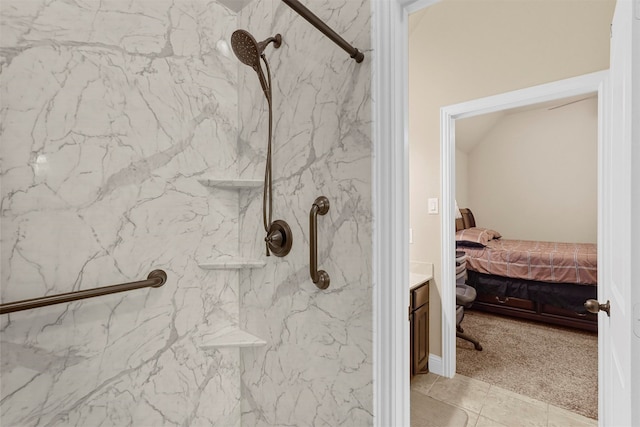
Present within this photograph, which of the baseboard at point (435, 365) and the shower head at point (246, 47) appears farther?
the baseboard at point (435, 365)

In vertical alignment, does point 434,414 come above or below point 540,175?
below

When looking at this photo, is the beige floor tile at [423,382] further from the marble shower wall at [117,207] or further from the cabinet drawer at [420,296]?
the marble shower wall at [117,207]

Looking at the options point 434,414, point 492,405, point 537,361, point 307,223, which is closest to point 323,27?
point 307,223

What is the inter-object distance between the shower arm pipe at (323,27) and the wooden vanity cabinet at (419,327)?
172 cm

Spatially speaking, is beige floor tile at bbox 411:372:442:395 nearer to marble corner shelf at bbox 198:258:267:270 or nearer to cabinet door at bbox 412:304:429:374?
cabinet door at bbox 412:304:429:374

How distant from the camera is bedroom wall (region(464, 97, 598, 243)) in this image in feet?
15.5

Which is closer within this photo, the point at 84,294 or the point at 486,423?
the point at 84,294

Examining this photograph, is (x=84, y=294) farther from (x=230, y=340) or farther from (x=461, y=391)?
(x=461, y=391)

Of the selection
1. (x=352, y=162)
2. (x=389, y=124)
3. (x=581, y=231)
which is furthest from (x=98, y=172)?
(x=581, y=231)

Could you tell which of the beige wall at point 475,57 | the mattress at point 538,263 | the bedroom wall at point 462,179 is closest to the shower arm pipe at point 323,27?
the beige wall at point 475,57

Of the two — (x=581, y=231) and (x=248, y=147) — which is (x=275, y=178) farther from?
(x=581, y=231)

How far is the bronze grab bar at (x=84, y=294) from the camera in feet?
2.56

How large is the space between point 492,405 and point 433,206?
1420mm

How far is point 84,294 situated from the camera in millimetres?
892
